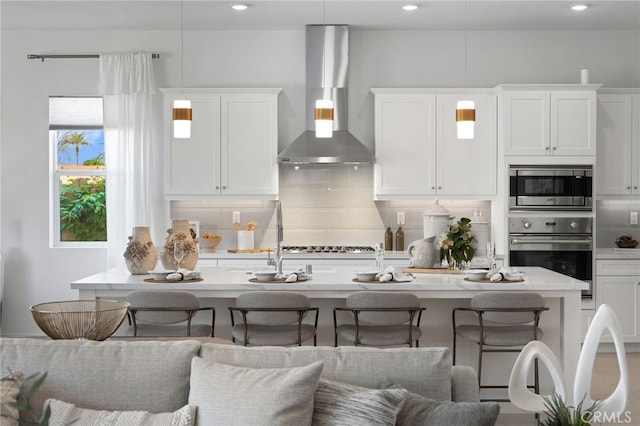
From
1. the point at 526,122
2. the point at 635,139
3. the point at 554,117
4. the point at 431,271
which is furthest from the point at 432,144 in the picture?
the point at 431,271

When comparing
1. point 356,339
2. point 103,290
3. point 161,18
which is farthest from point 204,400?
point 161,18

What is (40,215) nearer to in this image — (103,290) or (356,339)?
(103,290)

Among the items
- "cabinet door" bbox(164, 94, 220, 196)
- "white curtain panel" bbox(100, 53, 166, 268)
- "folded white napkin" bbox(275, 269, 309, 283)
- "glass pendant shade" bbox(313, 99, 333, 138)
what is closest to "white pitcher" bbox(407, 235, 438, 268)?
"folded white napkin" bbox(275, 269, 309, 283)

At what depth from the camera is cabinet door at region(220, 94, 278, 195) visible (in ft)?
22.4

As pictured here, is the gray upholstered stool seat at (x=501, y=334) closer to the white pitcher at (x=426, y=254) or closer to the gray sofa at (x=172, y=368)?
the white pitcher at (x=426, y=254)

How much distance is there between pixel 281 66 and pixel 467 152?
1.93 metres

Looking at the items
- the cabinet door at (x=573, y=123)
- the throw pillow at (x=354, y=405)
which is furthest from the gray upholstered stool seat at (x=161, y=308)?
the cabinet door at (x=573, y=123)

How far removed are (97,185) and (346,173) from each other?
2.48 m

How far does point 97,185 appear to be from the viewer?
24.4ft

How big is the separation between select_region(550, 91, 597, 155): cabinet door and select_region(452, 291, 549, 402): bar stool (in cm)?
262

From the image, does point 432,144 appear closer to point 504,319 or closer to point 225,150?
point 225,150

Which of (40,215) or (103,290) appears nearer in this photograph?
(103,290)

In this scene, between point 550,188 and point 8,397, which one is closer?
point 8,397

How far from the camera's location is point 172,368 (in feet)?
8.40
